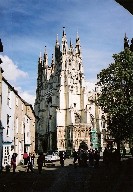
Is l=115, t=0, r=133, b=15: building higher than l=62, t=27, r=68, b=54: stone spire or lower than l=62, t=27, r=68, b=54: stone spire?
lower

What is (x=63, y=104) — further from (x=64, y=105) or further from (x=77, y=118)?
(x=77, y=118)

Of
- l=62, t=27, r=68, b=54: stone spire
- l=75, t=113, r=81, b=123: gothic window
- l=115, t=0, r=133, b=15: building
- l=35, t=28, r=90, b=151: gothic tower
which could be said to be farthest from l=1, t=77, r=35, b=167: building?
l=62, t=27, r=68, b=54: stone spire

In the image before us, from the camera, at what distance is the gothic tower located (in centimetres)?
6919

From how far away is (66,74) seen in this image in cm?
7344

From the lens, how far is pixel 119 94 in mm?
32562

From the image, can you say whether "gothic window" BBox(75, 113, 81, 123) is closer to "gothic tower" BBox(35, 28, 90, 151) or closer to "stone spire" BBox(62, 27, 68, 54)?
"gothic tower" BBox(35, 28, 90, 151)

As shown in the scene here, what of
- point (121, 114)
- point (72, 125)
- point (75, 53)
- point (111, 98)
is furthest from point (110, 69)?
point (75, 53)

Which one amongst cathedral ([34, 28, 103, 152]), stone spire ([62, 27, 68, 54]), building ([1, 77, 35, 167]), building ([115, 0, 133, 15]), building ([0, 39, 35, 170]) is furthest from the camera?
stone spire ([62, 27, 68, 54])

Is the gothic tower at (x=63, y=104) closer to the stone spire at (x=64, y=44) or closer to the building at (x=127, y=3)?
the stone spire at (x=64, y=44)

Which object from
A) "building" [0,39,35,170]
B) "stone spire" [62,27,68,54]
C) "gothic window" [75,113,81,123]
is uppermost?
"stone spire" [62,27,68,54]

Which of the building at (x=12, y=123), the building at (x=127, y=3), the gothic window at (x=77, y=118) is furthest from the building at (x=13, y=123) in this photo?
the gothic window at (x=77, y=118)

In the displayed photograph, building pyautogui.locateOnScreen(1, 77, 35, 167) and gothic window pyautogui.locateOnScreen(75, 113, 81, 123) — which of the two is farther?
gothic window pyautogui.locateOnScreen(75, 113, 81, 123)

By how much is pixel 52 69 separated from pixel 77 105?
17.0m

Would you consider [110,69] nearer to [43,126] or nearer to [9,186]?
[9,186]
